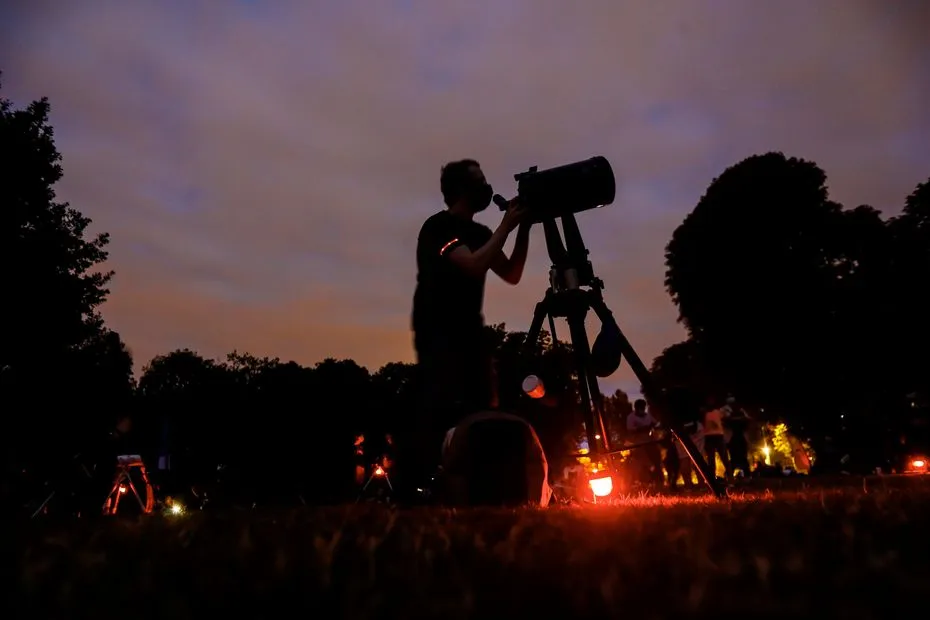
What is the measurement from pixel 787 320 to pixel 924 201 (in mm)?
11876

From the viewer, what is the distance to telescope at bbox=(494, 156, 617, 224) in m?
4.03

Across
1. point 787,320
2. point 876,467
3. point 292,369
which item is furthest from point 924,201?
point 292,369

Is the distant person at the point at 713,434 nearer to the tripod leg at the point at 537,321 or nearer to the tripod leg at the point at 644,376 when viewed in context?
the tripod leg at the point at 644,376

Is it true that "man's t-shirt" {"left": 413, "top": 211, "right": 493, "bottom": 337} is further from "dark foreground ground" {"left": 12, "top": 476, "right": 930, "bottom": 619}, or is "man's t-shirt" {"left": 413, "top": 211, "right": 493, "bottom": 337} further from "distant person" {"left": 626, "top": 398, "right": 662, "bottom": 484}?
"distant person" {"left": 626, "top": 398, "right": 662, "bottom": 484}

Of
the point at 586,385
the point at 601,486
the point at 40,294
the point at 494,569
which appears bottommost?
the point at 494,569

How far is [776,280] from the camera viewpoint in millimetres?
27672

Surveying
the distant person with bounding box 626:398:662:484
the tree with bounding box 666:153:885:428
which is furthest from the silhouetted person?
the tree with bounding box 666:153:885:428

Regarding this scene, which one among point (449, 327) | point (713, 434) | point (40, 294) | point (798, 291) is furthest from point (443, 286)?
point (798, 291)

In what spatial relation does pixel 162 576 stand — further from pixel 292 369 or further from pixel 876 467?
pixel 292 369

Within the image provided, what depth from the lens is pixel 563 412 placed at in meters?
30.6

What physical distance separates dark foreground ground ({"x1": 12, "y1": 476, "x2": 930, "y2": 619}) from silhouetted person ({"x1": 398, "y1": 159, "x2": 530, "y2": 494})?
1.52m

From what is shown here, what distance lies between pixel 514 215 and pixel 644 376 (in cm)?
146

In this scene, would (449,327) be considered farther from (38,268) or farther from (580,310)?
(38,268)

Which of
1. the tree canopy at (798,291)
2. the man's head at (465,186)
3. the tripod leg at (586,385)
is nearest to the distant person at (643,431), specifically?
the tripod leg at (586,385)
